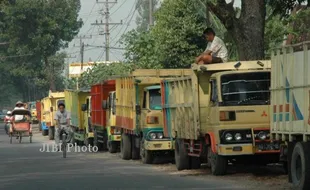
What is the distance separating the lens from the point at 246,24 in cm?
2545

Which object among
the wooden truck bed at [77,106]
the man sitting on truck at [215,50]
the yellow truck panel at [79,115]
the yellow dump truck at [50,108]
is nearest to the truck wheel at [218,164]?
the man sitting on truck at [215,50]

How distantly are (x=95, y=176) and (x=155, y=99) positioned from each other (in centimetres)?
545

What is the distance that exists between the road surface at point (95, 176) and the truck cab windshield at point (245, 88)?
5.57 ft

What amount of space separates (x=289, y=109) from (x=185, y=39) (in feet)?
94.2

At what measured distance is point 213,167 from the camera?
21.2 meters

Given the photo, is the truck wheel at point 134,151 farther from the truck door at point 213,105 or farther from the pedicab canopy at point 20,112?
the pedicab canopy at point 20,112

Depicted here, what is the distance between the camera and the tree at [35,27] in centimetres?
8544

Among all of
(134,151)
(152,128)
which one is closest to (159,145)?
(152,128)

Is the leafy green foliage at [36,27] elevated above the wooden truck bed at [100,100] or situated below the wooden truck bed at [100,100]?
above

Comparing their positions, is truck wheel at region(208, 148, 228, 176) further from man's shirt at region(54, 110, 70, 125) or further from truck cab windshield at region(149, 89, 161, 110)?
man's shirt at region(54, 110, 70, 125)

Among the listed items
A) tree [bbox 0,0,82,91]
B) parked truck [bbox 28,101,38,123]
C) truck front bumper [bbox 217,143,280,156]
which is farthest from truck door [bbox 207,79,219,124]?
tree [bbox 0,0,82,91]

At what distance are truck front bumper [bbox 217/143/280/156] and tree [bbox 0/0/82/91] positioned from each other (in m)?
65.5

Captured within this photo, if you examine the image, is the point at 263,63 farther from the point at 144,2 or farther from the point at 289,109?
the point at 144,2

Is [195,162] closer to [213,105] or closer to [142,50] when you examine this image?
[213,105]
